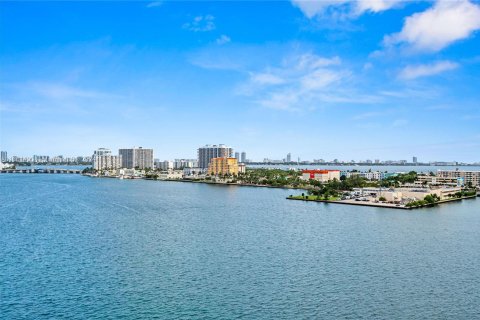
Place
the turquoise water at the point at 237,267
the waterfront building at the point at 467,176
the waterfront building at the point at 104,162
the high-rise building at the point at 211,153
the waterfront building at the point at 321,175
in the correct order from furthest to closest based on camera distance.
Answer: the waterfront building at the point at 104,162 < the high-rise building at the point at 211,153 < the waterfront building at the point at 321,175 < the waterfront building at the point at 467,176 < the turquoise water at the point at 237,267

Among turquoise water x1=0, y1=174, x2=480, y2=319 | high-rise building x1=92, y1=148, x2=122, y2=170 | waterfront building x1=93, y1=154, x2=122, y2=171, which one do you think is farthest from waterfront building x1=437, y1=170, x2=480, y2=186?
waterfront building x1=93, y1=154, x2=122, y2=171

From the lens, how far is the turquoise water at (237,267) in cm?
503

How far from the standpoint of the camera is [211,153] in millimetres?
43781

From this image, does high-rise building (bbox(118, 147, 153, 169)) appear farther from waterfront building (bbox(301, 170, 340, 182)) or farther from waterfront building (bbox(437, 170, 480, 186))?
waterfront building (bbox(437, 170, 480, 186))

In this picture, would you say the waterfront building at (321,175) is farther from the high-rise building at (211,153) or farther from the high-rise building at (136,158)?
the high-rise building at (136,158)

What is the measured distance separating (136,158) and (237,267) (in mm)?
42158

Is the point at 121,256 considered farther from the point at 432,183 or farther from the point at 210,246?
the point at 432,183

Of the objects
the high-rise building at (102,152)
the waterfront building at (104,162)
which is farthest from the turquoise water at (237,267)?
the high-rise building at (102,152)

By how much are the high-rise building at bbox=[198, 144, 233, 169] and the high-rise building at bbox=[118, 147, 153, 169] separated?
5.91m

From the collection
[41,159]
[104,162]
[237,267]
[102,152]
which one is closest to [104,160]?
[104,162]

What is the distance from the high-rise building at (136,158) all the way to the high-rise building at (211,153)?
5909mm

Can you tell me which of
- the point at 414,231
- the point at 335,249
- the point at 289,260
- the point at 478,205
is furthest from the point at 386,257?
the point at 478,205

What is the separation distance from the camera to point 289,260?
276 inches

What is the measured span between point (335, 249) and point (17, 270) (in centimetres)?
495
